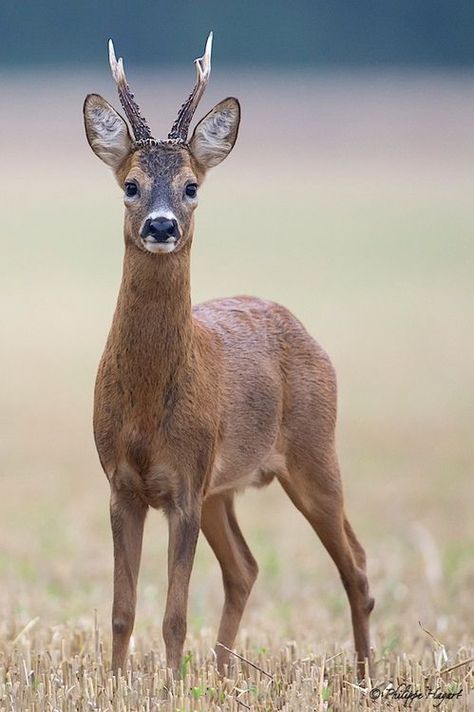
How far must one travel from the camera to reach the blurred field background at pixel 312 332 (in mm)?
9953

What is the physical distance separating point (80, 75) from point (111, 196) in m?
13.0

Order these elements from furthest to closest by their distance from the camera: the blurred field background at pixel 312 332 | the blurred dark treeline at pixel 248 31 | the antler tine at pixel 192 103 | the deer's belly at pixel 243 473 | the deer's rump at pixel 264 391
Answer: the blurred dark treeline at pixel 248 31
the blurred field background at pixel 312 332
the deer's rump at pixel 264 391
the deer's belly at pixel 243 473
the antler tine at pixel 192 103

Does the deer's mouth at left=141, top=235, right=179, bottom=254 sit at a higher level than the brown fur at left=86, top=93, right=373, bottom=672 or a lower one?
higher

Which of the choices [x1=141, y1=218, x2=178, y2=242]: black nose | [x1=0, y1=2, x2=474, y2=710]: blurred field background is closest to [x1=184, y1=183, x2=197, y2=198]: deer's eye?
[x1=141, y1=218, x2=178, y2=242]: black nose

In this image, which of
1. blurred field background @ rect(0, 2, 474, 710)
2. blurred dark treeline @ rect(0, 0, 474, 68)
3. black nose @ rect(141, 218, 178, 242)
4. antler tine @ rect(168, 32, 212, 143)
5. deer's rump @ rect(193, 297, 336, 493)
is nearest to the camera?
black nose @ rect(141, 218, 178, 242)

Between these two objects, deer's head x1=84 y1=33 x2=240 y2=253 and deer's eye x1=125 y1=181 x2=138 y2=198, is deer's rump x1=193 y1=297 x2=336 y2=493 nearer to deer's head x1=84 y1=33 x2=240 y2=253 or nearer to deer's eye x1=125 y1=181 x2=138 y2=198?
deer's head x1=84 y1=33 x2=240 y2=253

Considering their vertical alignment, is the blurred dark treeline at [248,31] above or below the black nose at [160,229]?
above

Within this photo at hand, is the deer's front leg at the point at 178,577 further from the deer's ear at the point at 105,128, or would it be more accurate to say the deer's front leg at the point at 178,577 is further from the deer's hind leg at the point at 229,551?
the deer's ear at the point at 105,128

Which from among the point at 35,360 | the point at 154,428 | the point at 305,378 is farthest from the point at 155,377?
the point at 35,360

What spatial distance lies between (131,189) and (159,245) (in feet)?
1.41

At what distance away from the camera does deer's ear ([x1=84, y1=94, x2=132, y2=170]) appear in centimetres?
887

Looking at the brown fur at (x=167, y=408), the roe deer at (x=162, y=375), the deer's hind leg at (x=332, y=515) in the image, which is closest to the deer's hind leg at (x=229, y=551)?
the deer's hind leg at (x=332, y=515)

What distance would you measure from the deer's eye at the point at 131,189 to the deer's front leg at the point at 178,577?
1622 mm

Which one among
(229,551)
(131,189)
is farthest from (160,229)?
(229,551)
